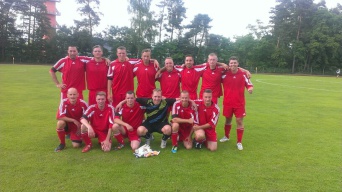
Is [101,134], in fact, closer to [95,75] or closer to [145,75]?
[95,75]

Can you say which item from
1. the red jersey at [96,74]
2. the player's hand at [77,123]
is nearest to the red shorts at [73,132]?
the player's hand at [77,123]

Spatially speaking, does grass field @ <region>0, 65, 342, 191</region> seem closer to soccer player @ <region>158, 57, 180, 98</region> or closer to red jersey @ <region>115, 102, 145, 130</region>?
red jersey @ <region>115, 102, 145, 130</region>

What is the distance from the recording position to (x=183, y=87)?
587cm

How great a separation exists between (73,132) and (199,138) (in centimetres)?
256

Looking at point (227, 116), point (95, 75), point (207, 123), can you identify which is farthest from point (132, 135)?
point (227, 116)

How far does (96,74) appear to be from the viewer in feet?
18.6

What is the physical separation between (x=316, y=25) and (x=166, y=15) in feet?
93.7

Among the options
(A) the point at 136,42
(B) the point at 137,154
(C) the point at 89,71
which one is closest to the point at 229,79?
(B) the point at 137,154

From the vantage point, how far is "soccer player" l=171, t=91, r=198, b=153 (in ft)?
16.3

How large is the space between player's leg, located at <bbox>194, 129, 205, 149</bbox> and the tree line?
40924 millimetres

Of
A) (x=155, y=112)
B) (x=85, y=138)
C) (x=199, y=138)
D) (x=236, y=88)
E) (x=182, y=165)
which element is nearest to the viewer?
(x=182, y=165)

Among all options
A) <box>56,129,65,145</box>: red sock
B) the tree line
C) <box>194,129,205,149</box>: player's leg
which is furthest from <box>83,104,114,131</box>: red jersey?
the tree line

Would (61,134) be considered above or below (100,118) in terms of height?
below

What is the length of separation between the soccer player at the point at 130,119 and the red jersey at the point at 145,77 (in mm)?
557
